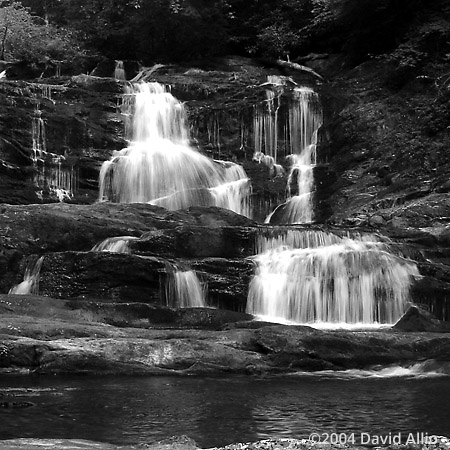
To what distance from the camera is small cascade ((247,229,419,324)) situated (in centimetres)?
1323

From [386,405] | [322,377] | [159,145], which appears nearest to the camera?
[386,405]

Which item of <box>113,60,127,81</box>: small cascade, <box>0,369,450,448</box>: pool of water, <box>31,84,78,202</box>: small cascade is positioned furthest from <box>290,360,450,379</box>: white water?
<box>113,60,127,81</box>: small cascade

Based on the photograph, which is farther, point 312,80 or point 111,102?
point 312,80

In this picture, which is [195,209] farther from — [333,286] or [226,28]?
[226,28]

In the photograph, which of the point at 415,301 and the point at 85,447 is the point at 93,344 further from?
the point at 415,301

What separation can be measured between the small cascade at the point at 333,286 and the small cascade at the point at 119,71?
1778cm

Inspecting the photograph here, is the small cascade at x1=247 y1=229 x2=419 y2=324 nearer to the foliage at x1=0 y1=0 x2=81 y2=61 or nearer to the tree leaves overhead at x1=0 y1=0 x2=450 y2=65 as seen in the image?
the tree leaves overhead at x1=0 y1=0 x2=450 y2=65

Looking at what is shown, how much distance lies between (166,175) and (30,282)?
8596mm

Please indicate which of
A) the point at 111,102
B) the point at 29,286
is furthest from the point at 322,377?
the point at 111,102

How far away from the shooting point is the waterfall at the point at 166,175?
2066 cm

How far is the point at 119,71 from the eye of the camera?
96.9 ft

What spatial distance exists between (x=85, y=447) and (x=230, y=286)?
351 inches

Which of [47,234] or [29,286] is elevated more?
[47,234]

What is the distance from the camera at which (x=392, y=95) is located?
948 inches
